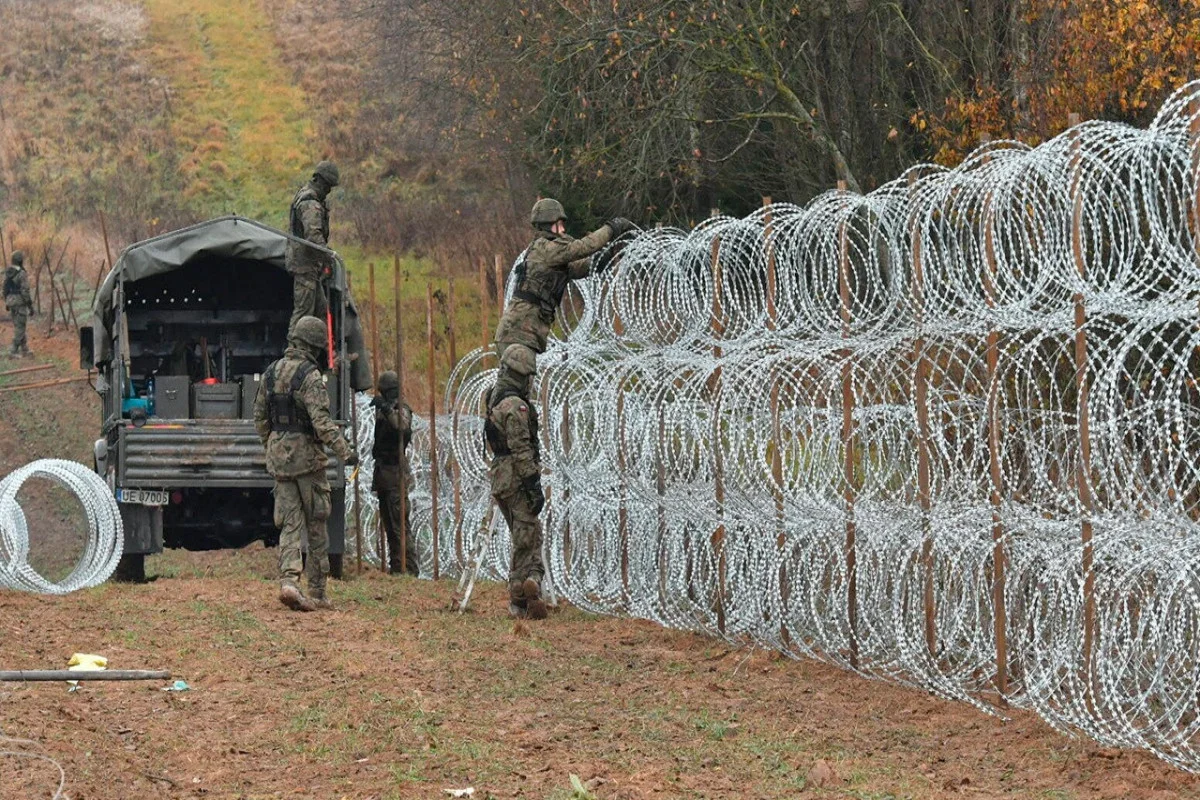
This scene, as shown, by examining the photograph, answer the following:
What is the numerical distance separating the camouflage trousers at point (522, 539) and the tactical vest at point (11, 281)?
20216 millimetres

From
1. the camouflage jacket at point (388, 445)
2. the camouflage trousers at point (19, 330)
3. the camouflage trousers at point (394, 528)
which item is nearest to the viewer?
the camouflage jacket at point (388, 445)

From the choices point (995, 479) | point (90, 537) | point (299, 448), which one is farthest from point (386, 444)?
point (995, 479)

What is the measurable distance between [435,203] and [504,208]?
3805 mm

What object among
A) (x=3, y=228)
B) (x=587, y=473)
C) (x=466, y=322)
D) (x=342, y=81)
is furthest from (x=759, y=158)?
(x=342, y=81)

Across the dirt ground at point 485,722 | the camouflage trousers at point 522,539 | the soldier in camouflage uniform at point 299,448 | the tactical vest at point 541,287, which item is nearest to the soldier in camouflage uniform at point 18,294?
the soldier in camouflage uniform at point 299,448

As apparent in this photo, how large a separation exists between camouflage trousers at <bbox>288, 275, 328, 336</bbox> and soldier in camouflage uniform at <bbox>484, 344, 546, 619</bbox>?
10.8ft

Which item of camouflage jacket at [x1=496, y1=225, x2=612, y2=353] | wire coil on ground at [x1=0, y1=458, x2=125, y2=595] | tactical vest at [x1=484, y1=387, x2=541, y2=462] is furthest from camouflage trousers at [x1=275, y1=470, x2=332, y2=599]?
wire coil on ground at [x1=0, y1=458, x2=125, y2=595]

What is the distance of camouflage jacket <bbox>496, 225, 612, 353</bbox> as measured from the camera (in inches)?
476

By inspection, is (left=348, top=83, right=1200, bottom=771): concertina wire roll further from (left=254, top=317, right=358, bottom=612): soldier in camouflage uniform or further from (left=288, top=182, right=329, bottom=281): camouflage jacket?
(left=288, top=182, right=329, bottom=281): camouflage jacket

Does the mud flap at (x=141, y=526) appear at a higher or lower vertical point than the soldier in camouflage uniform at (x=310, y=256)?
lower

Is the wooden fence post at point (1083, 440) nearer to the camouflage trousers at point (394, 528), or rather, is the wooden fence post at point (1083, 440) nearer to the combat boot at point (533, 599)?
the combat boot at point (533, 599)

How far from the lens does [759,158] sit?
24516 millimetres

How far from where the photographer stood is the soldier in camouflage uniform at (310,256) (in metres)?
14.9

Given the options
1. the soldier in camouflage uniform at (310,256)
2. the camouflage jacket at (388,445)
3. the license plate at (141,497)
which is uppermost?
the soldier in camouflage uniform at (310,256)
